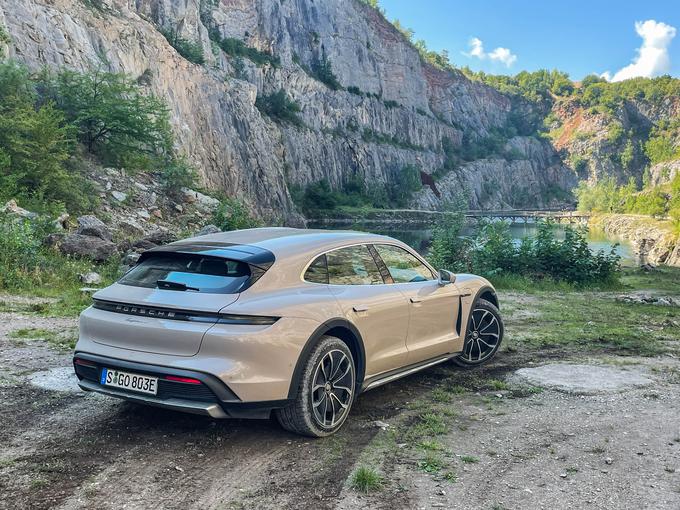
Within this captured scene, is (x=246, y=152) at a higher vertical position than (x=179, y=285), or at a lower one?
higher

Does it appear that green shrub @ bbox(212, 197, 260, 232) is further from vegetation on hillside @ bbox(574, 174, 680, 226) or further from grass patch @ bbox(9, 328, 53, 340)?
vegetation on hillside @ bbox(574, 174, 680, 226)

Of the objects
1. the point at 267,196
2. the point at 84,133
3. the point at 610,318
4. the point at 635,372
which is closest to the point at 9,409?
the point at 635,372

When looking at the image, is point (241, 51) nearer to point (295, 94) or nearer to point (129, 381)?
point (295, 94)

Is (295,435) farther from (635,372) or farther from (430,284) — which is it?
(635,372)

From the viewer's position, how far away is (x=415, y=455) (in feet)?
12.4

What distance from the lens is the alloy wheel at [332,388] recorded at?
13.3 ft

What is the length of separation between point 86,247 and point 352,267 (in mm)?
9208

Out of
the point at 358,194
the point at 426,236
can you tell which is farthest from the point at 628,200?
the point at 426,236

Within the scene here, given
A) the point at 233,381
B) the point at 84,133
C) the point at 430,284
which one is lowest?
the point at 233,381

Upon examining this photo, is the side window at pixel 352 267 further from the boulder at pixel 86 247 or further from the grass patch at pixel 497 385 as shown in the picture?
the boulder at pixel 86 247

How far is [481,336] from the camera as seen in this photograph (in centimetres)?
643

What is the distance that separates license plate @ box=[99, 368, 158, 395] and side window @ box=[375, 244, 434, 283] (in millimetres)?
2262

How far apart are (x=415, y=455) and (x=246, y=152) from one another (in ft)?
157

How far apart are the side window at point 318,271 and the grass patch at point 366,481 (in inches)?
56.7
